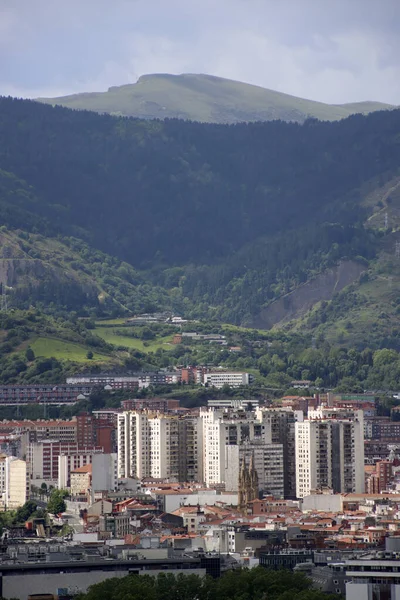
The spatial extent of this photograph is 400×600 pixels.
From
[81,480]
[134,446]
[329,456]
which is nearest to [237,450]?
[329,456]

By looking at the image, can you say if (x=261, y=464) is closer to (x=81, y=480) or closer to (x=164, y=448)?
(x=164, y=448)

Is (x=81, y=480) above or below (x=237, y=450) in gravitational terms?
below

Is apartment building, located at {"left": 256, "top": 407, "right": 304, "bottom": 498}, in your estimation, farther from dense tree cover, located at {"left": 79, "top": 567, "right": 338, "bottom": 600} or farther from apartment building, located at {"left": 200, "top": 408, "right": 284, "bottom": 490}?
dense tree cover, located at {"left": 79, "top": 567, "right": 338, "bottom": 600}

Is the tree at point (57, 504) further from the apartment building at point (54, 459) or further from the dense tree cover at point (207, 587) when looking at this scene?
the dense tree cover at point (207, 587)

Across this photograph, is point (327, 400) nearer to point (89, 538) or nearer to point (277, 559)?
point (89, 538)

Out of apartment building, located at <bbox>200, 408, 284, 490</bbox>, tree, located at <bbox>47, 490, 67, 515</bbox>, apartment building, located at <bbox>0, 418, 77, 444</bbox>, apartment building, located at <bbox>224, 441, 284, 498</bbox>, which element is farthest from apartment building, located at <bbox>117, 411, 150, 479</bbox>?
apartment building, located at <bbox>0, 418, 77, 444</bbox>

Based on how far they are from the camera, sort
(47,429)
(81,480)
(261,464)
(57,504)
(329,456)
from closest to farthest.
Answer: (57,504) → (261,464) → (329,456) → (81,480) → (47,429)

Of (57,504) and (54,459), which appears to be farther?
(54,459)
